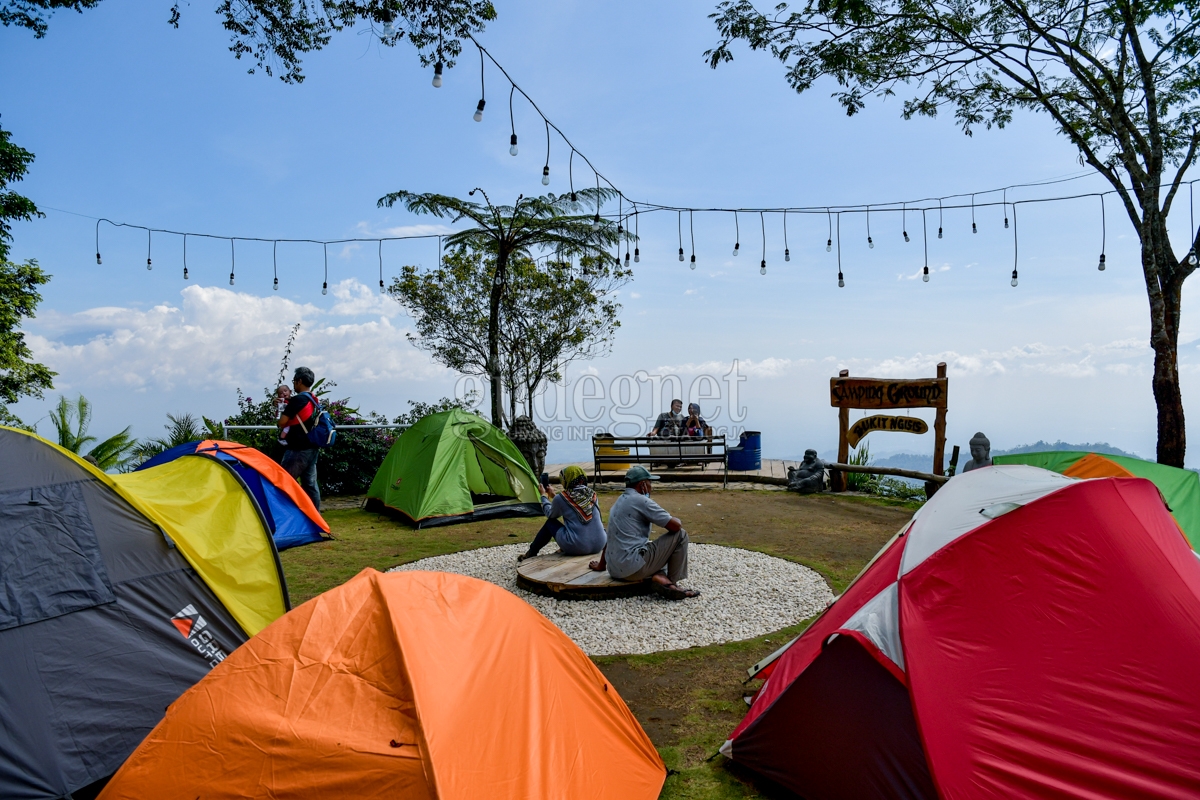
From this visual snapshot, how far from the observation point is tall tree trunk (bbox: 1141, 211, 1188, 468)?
1133cm

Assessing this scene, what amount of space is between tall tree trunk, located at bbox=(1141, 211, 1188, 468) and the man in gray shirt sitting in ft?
31.6

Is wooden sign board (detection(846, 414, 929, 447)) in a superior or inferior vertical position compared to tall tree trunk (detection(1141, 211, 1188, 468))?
inferior

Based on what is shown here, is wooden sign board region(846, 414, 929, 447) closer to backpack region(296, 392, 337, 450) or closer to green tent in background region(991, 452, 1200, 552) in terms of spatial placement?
green tent in background region(991, 452, 1200, 552)

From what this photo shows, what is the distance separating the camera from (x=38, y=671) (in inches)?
136

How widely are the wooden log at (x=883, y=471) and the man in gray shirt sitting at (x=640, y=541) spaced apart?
654 cm

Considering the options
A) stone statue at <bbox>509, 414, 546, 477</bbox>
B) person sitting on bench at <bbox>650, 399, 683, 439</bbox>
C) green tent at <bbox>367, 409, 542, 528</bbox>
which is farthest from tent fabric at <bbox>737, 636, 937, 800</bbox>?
person sitting on bench at <bbox>650, 399, 683, 439</bbox>

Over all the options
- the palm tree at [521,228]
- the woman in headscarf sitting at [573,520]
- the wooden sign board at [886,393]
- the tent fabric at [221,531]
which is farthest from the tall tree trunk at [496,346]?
the tent fabric at [221,531]

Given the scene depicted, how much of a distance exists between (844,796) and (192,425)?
44.7 ft

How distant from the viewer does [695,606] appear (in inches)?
253

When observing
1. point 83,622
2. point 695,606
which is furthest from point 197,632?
point 695,606

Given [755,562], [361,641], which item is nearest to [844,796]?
[361,641]

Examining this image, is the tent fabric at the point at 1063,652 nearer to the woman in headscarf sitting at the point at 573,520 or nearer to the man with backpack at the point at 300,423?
the woman in headscarf sitting at the point at 573,520

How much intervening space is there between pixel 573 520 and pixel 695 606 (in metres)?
1.55

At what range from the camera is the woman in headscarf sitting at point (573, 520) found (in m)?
7.22
